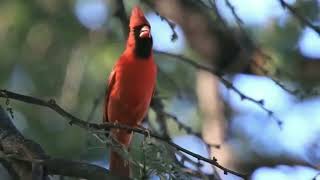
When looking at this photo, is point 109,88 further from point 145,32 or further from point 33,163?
point 33,163

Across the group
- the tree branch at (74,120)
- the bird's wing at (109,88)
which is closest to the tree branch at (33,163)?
the tree branch at (74,120)

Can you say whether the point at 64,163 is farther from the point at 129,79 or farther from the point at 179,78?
the point at 179,78

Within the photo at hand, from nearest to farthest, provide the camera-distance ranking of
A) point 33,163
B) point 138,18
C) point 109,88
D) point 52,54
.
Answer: point 33,163 → point 138,18 → point 109,88 → point 52,54

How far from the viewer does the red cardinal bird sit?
116 inches

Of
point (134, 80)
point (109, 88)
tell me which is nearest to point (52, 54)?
point (109, 88)

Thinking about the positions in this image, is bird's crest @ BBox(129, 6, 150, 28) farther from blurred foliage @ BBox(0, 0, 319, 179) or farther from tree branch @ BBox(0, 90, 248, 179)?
tree branch @ BBox(0, 90, 248, 179)

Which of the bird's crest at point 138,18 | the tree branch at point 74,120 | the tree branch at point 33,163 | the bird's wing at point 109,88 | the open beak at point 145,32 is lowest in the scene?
the tree branch at point 33,163

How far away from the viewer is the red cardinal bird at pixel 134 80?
9.66ft

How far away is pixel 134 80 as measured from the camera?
2.99m

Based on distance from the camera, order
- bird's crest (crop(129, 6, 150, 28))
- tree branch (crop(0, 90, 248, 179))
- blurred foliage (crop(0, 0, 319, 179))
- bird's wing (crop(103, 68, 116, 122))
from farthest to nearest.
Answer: blurred foliage (crop(0, 0, 319, 179)) < bird's wing (crop(103, 68, 116, 122)) < bird's crest (crop(129, 6, 150, 28)) < tree branch (crop(0, 90, 248, 179))

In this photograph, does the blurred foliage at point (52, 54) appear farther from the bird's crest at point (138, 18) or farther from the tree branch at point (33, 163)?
the tree branch at point (33, 163)

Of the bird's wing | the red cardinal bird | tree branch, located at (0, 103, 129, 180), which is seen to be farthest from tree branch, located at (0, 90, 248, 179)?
the bird's wing

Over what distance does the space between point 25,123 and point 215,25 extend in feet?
5.44

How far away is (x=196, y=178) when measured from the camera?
2318 mm
